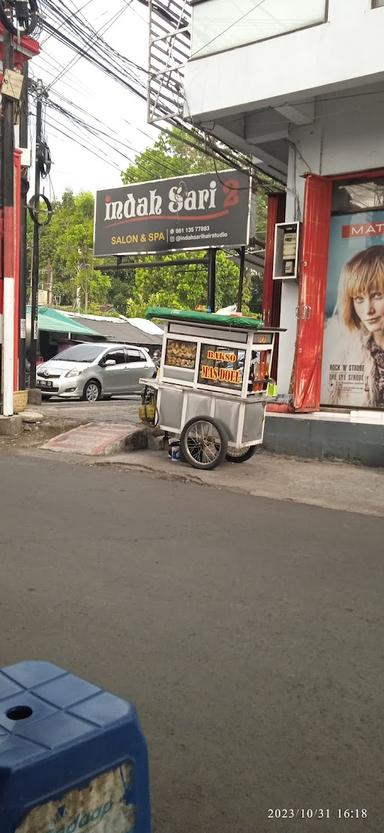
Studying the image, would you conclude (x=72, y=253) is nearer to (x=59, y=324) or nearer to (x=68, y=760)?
(x=59, y=324)

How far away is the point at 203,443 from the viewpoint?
896cm

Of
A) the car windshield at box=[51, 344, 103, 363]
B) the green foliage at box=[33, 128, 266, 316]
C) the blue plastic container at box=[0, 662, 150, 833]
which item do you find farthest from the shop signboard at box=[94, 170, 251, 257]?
the blue plastic container at box=[0, 662, 150, 833]

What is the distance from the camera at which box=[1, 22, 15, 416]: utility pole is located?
11.0 meters

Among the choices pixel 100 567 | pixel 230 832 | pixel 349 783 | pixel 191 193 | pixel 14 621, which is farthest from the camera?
pixel 191 193

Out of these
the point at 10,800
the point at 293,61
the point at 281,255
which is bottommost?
the point at 10,800

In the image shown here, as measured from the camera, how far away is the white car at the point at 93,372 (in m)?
17.9

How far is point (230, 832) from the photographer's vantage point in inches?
86.4

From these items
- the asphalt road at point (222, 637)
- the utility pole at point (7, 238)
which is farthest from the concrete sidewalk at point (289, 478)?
the utility pole at point (7, 238)

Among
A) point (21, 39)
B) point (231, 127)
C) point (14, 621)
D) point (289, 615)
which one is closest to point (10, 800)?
point (14, 621)

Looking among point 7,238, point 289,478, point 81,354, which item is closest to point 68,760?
point 289,478

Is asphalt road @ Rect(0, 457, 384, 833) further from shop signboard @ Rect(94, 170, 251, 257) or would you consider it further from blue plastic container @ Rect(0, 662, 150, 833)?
shop signboard @ Rect(94, 170, 251, 257)

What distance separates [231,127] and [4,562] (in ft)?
27.6

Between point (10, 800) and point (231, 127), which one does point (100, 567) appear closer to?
point (10, 800)
